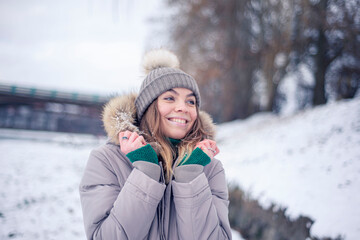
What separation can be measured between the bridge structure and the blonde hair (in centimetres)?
1058

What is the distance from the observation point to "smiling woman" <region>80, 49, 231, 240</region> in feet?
4.30

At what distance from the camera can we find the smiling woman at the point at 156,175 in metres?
1.31

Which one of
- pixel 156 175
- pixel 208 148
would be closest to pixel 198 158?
pixel 208 148

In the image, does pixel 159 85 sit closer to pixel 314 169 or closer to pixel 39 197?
pixel 314 169

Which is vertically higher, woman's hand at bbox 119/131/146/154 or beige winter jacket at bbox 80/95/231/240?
woman's hand at bbox 119/131/146/154

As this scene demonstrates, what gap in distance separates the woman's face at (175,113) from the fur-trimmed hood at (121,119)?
0.74 feet

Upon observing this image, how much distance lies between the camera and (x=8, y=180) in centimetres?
457

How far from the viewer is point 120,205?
4.19ft

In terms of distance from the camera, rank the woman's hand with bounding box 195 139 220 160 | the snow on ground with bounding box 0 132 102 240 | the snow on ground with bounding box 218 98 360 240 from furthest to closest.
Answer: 1. the snow on ground with bounding box 0 132 102 240
2. the snow on ground with bounding box 218 98 360 240
3. the woman's hand with bounding box 195 139 220 160

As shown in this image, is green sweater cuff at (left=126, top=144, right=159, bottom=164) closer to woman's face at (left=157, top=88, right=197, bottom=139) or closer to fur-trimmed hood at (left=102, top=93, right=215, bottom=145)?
fur-trimmed hood at (left=102, top=93, right=215, bottom=145)

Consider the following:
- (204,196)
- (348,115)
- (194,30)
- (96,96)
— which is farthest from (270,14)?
(96,96)

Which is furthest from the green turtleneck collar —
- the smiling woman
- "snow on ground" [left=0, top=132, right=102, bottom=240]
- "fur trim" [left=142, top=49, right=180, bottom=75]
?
"snow on ground" [left=0, top=132, right=102, bottom=240]

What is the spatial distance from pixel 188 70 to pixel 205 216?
9265 mm

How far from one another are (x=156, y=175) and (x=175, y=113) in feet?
1.97
